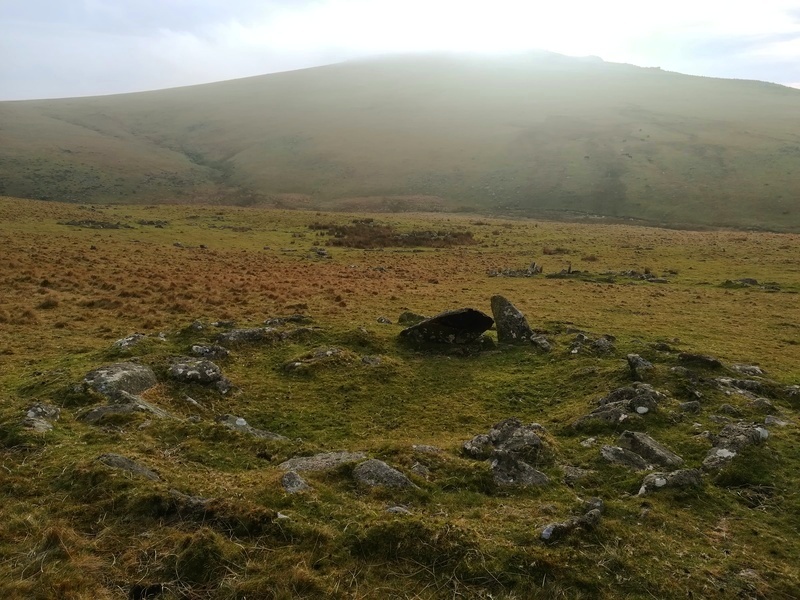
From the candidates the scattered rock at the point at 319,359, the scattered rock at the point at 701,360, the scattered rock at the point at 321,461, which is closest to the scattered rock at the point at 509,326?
the scattered rock at the point at 701,360

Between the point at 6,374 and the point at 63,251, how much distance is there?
2399 cm

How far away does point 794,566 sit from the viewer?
19.8 feet

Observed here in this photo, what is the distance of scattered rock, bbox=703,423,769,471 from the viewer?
834 centimetres

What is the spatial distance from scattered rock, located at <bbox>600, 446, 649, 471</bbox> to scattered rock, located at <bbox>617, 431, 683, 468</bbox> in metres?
0.15

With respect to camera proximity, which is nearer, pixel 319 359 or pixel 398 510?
pixel 398 510

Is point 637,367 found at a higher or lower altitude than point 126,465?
lower

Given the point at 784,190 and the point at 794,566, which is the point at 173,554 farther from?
the point at 784,190

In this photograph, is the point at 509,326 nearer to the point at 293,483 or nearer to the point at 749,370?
the point at 749,370

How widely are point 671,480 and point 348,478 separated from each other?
15.7 feet

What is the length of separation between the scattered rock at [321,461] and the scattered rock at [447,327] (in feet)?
25.0

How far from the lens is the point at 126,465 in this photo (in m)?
7.32

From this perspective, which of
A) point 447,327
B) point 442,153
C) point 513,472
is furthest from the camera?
point 442,153

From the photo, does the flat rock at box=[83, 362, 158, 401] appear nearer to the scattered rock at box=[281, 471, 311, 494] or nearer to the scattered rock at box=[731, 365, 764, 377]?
the scattered rock at box=[281, 471, 311, 494]

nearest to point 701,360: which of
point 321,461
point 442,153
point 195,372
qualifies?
point 321,461
